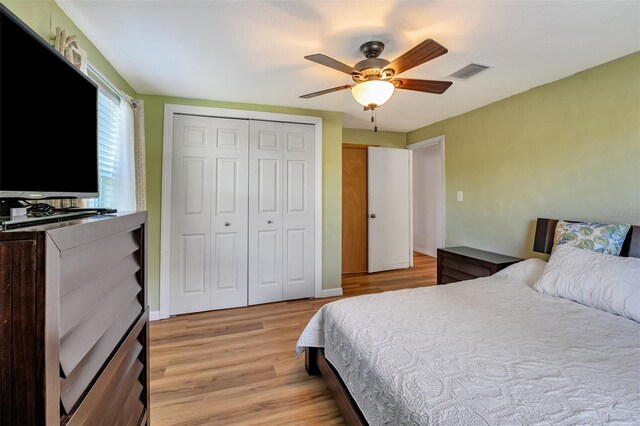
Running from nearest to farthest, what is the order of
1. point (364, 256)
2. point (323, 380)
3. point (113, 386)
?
point (113, 386)
point (323, 380)
point (364, 256)

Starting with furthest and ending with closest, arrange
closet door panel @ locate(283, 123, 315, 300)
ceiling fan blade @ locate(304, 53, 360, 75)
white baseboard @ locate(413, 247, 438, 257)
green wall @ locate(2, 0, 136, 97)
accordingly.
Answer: white baseboard @ locate(413, 247, 438, 257) < closet door panel @ locate(283, 123, 315, 300) < ceiling fan blade @ locate(304, 53, 360, 75) < green wall @ locate(2, 0, 136, 97)

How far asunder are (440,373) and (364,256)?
3.45m

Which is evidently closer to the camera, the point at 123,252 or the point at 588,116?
the point at 123,252

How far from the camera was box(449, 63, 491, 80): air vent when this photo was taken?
88.4 inches

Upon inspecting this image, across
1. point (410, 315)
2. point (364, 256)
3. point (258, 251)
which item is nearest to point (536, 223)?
point (410, 315)

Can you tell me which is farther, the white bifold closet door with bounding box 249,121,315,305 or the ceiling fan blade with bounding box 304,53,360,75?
the white bifold closet door with bounding box 249,121,315,305

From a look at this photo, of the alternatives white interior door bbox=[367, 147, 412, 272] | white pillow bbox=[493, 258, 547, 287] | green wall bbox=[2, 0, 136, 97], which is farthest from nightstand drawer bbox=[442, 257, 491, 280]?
green wall bbox=[2, 0, 136, 97]

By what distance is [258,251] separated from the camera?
10.6 ft

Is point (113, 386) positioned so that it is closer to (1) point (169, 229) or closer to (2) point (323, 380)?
(2) point (323, 380)

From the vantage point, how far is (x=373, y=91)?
5.91ft

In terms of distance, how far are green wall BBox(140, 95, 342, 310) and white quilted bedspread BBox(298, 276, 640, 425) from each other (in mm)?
1650

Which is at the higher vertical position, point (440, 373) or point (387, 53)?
point (387, 53)

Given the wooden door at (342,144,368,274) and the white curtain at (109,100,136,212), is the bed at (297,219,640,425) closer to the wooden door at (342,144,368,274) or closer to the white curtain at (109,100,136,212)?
the white curtain at (109,100,136,212)

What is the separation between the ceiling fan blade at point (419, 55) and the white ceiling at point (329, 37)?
0.22m
